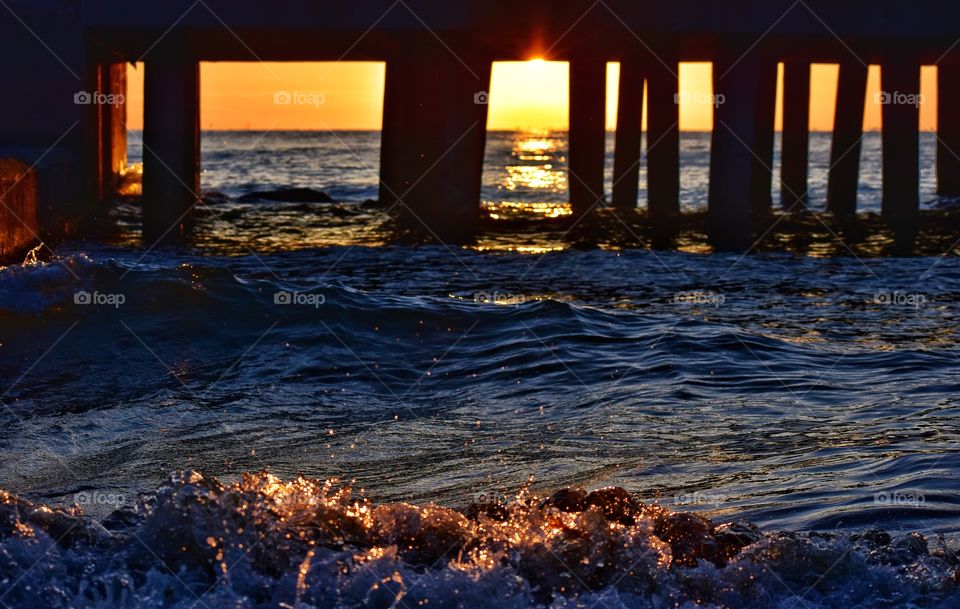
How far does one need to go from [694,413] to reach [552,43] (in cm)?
1270

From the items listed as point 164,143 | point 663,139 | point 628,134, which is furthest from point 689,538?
point 628,134

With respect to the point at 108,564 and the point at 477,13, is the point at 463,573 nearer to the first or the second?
the point at 108,564

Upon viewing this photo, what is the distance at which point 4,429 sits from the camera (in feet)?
23.6

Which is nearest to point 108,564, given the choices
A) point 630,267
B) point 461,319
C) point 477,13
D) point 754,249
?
point 461,319

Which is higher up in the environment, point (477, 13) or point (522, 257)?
point (477, 13)

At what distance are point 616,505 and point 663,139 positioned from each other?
67.1 ft

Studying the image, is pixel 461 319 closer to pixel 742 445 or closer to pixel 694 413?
pixel 694 413

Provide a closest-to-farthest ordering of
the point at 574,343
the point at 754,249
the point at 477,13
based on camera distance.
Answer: the point at 574,343
the point at 477,13
the point at 754,249

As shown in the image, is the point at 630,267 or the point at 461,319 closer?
the point at 461,319

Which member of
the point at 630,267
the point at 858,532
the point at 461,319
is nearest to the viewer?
the point at 858,532

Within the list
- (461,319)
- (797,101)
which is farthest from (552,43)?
(797,101)
